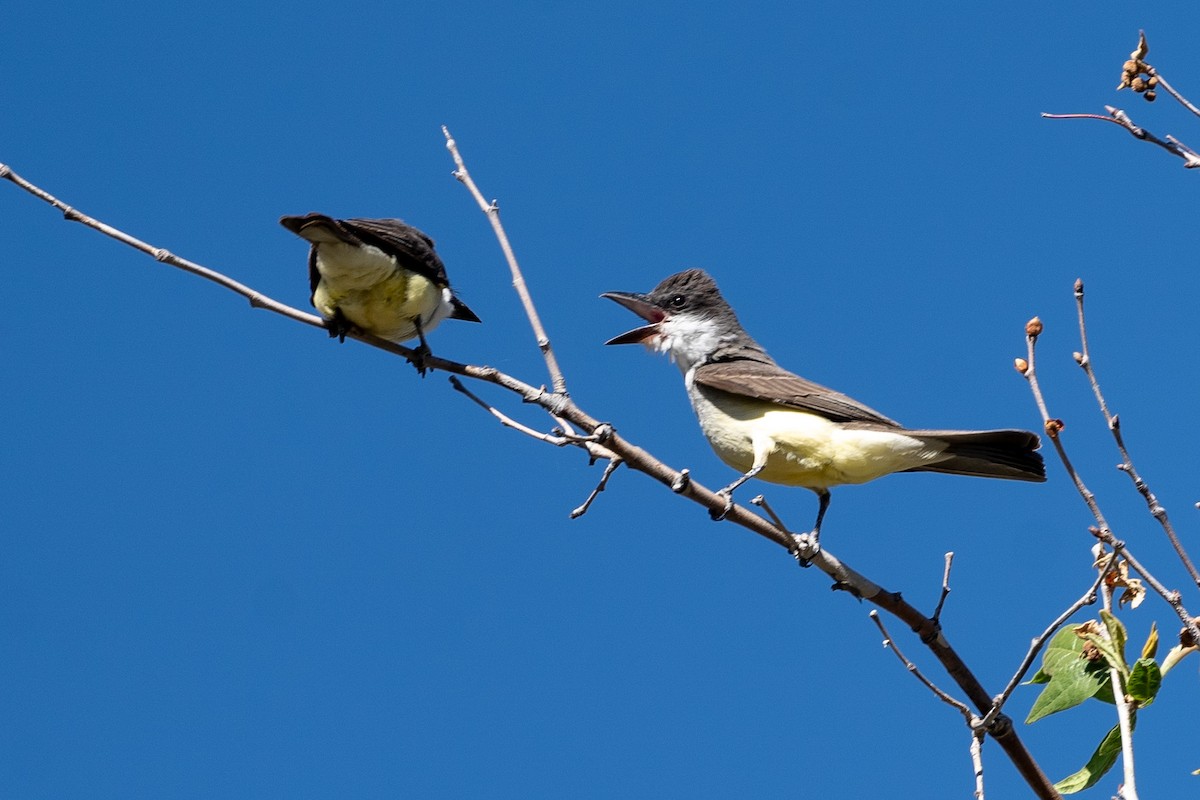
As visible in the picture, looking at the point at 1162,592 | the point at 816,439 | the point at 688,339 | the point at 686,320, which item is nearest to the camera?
the point at 1162,592

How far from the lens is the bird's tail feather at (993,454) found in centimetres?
618

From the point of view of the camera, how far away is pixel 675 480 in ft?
14.9

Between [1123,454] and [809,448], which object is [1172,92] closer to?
[1123,454]

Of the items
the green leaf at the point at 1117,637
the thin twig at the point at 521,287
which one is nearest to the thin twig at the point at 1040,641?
the green leaf at the point at 1117,637

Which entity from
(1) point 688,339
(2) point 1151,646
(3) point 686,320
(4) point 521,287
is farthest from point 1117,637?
(3) point 686,320

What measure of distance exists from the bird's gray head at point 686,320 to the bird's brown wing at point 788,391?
0.52m

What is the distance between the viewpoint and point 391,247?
7.30m

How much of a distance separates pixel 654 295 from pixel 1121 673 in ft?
16.0

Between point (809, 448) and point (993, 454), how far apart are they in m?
0.93

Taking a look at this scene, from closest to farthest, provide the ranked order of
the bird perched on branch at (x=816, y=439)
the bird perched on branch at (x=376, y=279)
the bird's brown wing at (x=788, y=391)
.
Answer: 1. the bird perched on branch at (x=816, y=439)
2. the bird's brown wing at (x=788, y=391)
3. the bird perched on branch at (x=376, y=279)

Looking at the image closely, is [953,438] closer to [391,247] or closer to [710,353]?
[710,353]

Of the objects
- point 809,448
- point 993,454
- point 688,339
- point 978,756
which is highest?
point 688,339

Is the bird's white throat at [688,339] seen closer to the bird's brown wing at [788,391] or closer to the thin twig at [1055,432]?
the bird's brown wing at [788,391]

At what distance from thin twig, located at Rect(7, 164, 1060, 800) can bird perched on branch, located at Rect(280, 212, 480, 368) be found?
203 cm
